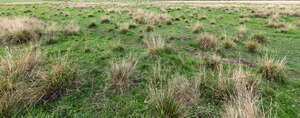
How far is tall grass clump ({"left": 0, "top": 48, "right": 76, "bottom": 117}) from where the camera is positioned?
5.84 feet

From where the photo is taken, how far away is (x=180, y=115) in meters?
1.83

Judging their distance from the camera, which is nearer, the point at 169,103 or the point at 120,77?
the point at 169,103

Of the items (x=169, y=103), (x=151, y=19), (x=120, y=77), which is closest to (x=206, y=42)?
(x=120, y=77)

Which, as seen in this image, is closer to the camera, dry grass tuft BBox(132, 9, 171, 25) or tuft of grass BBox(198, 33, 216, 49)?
tuft of grass BBox(198, 33, 216, 49)

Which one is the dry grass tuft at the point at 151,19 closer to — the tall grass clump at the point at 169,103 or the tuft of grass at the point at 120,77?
the tuft of grass at the point at 120,77

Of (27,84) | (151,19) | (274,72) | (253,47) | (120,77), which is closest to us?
(27,84)

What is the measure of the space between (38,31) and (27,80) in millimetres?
4967

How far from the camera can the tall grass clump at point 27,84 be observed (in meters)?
1.78

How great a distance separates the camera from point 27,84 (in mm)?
2254

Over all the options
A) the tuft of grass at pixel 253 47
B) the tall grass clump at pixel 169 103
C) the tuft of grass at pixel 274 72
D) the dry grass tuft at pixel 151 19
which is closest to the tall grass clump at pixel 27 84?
the tall grass clump at pixel 169 103

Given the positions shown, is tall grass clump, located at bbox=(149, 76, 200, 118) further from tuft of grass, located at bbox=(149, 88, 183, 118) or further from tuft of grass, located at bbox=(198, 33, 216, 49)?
tuft of grass, located at bbox=(198, 33, 216, 49)

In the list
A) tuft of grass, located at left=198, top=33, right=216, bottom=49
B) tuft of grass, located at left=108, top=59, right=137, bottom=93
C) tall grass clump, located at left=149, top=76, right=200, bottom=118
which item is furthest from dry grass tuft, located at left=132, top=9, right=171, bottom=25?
tall grass clump, located at left=149, top=76, right=200, bottom=118

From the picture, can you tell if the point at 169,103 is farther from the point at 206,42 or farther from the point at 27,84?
the point at 206,42

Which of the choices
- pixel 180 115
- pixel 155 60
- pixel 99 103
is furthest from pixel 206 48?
pixel 99 103
